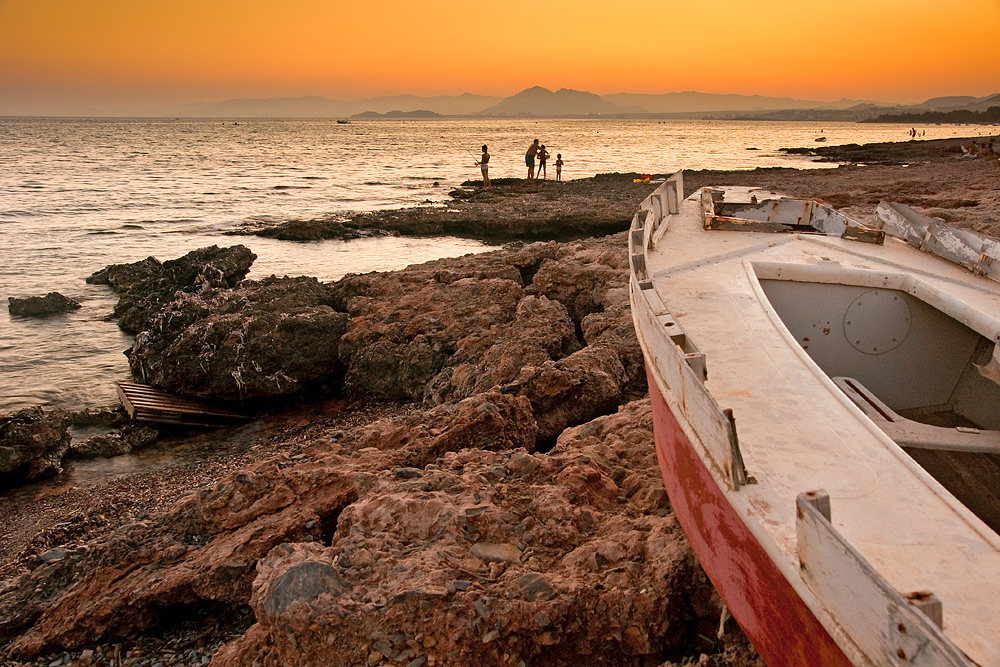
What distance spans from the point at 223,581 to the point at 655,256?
373 cm

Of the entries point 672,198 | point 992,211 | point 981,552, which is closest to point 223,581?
point 981,552

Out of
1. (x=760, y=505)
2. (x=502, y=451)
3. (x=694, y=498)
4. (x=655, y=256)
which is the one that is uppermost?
(x=655, y=256)

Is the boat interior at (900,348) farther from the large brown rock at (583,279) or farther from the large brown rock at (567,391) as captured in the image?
the large brown rock at (583,279)

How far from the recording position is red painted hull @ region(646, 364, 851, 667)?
1.75 m

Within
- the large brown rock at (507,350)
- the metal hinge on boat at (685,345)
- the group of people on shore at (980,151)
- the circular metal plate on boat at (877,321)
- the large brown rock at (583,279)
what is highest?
the group of people on shore at (980,151)

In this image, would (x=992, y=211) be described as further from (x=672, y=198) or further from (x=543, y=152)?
(x=543, y=152)

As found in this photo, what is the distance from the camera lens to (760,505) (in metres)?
1.97

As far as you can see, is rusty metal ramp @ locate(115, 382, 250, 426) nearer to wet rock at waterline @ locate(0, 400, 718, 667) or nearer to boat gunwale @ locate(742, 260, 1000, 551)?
wet rock at waterline @ locate(0, 400, 718, 667)

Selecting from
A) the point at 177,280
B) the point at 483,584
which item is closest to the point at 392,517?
the point at 483,584

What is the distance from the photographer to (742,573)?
210 cm

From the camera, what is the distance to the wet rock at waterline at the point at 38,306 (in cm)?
1216

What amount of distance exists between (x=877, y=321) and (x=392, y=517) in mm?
3321

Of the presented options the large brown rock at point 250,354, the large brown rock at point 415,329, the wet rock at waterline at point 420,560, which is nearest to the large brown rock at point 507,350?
the large brown rock at point 415,329

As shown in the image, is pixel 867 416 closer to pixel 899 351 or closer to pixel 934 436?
pixel 934 436
